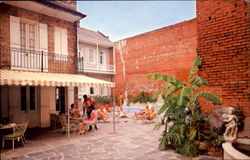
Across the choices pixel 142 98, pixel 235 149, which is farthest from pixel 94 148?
pixel 142 98

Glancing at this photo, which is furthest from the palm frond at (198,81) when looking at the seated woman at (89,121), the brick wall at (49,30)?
the brick wall at (49,30)

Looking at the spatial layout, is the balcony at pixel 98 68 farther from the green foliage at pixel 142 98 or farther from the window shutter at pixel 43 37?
the window shutter at pixel 43 37

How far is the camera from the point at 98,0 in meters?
3.33

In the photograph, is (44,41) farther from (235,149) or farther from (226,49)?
(235,149)

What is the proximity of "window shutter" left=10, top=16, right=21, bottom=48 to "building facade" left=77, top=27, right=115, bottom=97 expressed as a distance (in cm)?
922

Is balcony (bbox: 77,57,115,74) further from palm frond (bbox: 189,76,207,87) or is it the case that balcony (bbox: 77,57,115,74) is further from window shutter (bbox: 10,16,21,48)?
palm frond (bbox: 189,76,207,87)

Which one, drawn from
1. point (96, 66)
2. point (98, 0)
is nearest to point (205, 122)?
point (98, 0)

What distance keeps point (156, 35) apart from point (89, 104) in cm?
1158

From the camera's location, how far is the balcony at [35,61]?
8.58 m

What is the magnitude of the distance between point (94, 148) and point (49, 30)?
7480 millimetres

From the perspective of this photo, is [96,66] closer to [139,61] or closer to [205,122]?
[139,61]

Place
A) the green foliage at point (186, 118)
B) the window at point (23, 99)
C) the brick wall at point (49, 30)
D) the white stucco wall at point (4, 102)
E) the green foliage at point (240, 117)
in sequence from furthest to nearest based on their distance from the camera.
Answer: the window at point (23, 99) < the white stucco wall at point (4, 102) < the brick wall at point (49, 30) < the green foliage at point (186, 118) < the green foliage at point (240, 117)

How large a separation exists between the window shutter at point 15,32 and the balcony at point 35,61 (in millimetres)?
306

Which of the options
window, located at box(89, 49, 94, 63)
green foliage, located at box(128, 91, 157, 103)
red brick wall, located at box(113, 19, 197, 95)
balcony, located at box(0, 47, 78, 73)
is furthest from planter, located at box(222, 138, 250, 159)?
window, located at box(89, 49, 94, 63)
